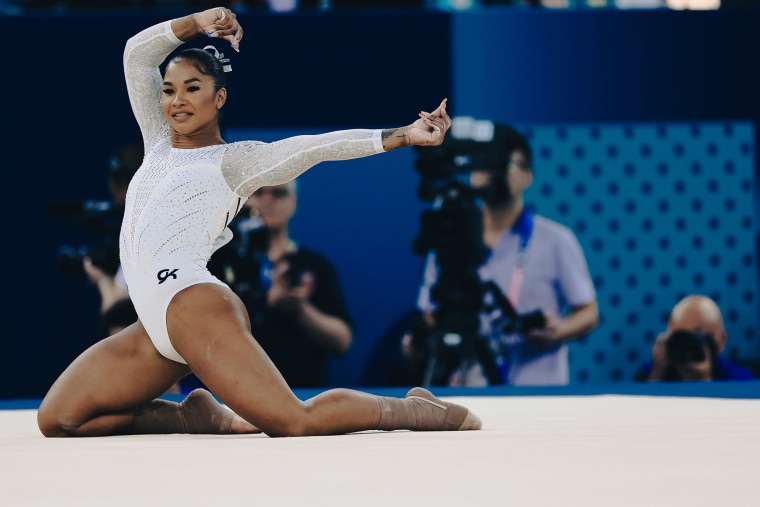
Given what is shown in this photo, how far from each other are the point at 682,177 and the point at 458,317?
144 cm

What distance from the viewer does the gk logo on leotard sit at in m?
2.56

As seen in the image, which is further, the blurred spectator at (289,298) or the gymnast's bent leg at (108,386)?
the blurred spectator at (289,298)

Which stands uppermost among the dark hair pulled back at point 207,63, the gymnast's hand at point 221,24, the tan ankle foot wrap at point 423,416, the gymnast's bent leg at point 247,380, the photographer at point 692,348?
the gymnast's hand at point 221,24

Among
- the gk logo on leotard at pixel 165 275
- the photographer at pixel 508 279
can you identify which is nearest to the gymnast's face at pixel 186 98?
the gk logo on leotard at pixel 165 275

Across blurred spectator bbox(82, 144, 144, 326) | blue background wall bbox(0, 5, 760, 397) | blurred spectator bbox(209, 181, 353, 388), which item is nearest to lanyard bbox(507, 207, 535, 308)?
blue background wall bbox(0, 5, 760, 397)

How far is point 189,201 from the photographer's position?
261 centimetres

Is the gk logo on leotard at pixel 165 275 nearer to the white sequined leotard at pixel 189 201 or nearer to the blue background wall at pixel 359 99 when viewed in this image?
the white sequined leotard at pixel 189 201

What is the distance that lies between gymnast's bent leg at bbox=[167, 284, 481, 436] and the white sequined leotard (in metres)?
0.06

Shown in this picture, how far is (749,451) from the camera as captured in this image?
6.92 ft

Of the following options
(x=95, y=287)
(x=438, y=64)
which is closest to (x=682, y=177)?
(x=438, y=64)

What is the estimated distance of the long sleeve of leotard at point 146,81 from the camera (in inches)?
111

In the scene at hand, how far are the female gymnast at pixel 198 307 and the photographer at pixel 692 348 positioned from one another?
→ 2210mm

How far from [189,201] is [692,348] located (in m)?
2.72

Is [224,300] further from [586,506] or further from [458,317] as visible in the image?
[458,317]
